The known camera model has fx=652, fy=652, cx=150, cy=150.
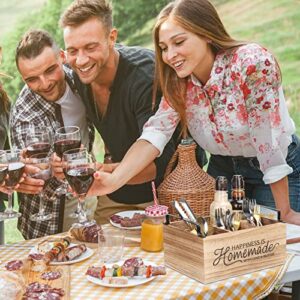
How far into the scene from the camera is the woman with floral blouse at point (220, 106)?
2.35 meters

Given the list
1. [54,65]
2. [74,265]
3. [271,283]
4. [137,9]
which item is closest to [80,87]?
[54,65]

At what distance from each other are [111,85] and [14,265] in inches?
47.1

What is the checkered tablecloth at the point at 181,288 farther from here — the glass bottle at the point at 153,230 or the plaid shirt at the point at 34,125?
the plaid shirt at the point at 34,125

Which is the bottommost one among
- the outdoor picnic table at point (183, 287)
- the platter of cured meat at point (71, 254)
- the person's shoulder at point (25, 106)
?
the outdoor picnic table at point (183, 287)

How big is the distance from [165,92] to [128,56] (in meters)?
0.49

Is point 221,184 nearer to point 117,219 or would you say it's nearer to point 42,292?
point 117,219

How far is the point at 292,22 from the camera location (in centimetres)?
775

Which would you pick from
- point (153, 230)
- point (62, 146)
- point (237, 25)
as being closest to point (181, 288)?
point (153, 230)

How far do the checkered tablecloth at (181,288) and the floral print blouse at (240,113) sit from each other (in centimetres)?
60

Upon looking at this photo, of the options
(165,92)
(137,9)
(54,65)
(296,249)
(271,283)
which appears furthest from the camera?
(137,9)

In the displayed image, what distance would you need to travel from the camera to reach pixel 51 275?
1.81 m

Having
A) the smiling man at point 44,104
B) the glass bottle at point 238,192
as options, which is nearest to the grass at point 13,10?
the smiling man at point 44,104

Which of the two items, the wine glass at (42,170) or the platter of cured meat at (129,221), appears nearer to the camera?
the wine glass at (42,170)

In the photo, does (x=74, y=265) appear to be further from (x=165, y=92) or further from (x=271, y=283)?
(x=165, y=92)
